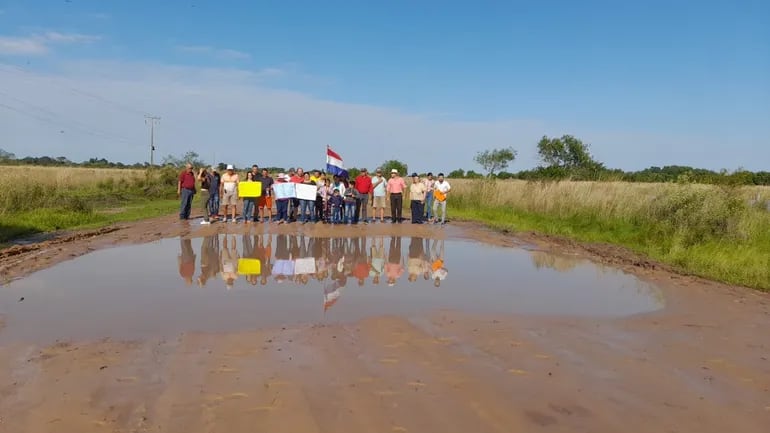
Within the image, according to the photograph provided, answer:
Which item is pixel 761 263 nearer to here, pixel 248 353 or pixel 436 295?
pixel 436 295

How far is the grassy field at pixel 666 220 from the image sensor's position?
457 inches

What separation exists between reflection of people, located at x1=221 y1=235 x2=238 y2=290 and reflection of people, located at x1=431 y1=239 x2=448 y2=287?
3064 millimetres

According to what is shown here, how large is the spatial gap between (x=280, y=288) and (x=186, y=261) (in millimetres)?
2945

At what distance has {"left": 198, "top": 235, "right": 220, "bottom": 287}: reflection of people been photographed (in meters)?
9.07

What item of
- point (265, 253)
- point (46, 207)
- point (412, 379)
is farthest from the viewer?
point (46, 207)

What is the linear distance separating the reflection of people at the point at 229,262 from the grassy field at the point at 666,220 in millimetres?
8042

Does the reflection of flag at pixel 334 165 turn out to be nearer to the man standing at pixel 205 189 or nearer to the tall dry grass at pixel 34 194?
the man standing at pixel 205 189

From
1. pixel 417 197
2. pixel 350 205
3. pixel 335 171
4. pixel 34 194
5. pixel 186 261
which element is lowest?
pixel 186 261

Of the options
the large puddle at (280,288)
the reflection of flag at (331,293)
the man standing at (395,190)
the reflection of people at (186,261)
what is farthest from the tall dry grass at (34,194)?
the reflection of flag at (331,293)

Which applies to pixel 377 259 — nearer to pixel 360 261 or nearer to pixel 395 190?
pixel 360 261

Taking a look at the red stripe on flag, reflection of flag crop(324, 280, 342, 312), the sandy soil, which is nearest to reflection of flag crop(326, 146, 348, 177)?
the red stripe on flag

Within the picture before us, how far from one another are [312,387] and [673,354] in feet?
11.6

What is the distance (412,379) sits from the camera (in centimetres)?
475

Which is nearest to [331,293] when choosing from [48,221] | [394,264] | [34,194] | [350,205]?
[394,264]
